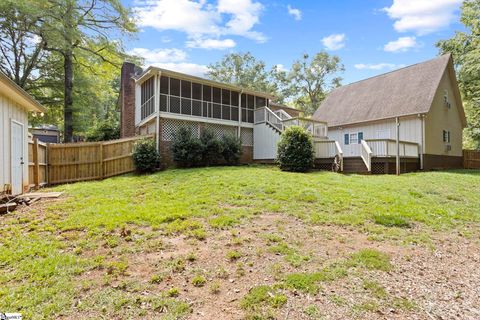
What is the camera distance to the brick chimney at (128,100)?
19766mm

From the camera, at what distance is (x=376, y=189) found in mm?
8812

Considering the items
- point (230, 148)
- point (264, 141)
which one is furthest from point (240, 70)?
point (230, 148)

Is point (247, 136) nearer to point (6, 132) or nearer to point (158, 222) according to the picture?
point (6, 132)

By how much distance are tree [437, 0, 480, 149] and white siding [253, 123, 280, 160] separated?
48.9 feet

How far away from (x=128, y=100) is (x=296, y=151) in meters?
13.3

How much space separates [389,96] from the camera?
18969 millimetres

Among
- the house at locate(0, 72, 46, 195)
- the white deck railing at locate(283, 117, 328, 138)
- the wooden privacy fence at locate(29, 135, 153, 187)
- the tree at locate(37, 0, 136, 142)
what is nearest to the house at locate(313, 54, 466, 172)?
the white deck railing at locate(283, 117, 328, 138)

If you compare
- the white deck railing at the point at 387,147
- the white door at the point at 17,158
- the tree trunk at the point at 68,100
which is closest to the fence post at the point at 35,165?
the white door at the point at 17,158

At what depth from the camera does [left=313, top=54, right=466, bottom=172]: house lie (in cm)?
1468

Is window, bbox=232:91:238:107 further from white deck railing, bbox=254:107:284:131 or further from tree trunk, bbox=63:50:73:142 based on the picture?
tree trunk, bbox=63:50:73:142

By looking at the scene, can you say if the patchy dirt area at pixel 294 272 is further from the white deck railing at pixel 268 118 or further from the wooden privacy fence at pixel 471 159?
the wooden privacy fence at pixel 471 159

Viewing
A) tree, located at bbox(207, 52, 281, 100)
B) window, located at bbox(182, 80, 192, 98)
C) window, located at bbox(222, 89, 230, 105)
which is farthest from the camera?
tree, located at bbox(207, 52, 281, 100)

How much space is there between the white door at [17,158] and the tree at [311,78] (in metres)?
34.7

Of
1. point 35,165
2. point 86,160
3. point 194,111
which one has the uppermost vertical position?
point 194,111
